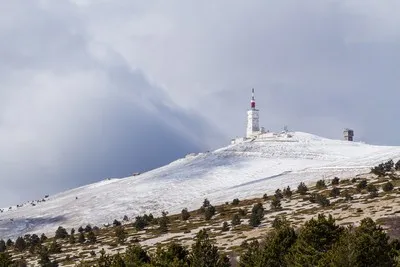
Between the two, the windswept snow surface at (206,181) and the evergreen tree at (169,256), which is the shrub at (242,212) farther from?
the evergreen tree at (169,256)

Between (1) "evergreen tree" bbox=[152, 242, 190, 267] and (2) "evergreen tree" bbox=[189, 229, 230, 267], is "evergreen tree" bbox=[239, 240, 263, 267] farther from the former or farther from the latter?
(1) "evergreen tree" bbox=[152, 242, 190, 267]

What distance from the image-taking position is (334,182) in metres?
114

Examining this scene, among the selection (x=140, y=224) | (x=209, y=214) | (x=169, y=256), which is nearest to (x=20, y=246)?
(x=140, y=224)

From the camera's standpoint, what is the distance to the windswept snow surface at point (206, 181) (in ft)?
427

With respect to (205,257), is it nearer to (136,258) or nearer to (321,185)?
(136,258)

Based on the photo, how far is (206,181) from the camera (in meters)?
150

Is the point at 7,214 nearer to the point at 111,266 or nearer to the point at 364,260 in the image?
the point at 111,266

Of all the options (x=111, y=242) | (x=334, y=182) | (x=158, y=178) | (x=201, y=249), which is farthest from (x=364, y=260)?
(x=158, y=178)

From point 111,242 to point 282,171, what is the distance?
6732 centimetres

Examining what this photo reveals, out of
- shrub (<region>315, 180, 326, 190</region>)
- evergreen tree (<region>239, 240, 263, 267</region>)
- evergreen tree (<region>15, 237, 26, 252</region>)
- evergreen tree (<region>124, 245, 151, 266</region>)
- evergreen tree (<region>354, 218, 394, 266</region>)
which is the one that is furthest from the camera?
shrub (<region>315, 180, 326, 190</region>)

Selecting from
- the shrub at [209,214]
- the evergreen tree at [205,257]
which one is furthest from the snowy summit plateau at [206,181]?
the evergreen tree at [205,257]

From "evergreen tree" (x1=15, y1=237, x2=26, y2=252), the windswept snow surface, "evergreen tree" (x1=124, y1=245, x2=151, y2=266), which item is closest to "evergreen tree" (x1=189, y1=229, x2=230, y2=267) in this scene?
"evergreen tree" (x1=124, y1=245, x2=151, y2=266)

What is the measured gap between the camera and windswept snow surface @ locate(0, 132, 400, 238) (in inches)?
5123

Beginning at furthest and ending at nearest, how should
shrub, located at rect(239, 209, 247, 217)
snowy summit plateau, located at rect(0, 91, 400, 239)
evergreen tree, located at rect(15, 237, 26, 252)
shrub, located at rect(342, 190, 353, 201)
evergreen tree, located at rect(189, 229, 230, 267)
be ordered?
snowy summit plateau, located at rect(0, 91, 400, 239) < evergreen tree, located at rect(15, 237, 26, 252) < shrub, located at rect(239, 209, 247, 217) < shrub, located at rect(342, 190, 353, 201) < evergreen tree, located at rect(189, 229, 230, 267)
